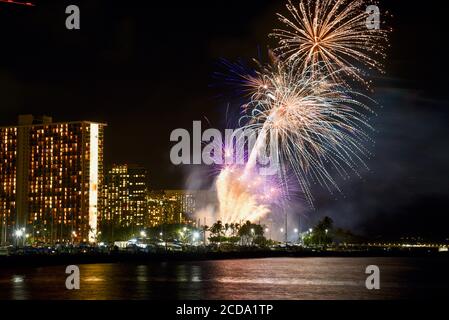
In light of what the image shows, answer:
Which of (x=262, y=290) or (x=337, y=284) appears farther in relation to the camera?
(x=337, y=284)

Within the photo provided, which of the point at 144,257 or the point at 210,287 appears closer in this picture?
the point at 210,287

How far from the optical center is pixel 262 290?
53.9 m

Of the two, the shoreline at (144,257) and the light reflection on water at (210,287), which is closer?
the light reflection on water at (210,287)

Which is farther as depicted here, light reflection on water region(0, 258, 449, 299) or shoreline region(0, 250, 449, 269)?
shoreline region(0, 250, 449, 269)

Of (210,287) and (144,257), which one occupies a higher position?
(210,287)

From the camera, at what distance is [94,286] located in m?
54.1

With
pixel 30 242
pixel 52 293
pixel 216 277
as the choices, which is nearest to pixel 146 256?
pixel 216 277

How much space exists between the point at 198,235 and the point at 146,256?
7319 cm
